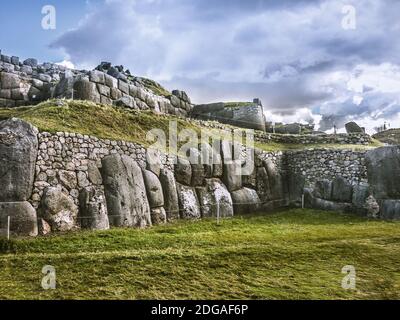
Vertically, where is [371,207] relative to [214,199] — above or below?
below

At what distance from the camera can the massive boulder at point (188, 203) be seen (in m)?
19.8

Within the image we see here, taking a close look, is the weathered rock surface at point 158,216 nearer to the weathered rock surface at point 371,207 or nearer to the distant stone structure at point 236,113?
the weathered rock surface at point 371,207

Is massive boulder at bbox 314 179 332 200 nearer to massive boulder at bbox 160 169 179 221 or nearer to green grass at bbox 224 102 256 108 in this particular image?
massive boulder at bbox 160 169 179 221

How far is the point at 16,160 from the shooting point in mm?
15180

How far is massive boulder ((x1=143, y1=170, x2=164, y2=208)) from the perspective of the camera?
18.5 meters

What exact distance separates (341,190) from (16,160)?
17.6 m

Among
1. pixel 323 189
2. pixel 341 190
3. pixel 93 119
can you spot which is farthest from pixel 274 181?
pixel 93 119

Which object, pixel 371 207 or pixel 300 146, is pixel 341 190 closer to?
pixel 371 207

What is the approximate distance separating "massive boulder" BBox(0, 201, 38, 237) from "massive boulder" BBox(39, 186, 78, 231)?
548 millimetres

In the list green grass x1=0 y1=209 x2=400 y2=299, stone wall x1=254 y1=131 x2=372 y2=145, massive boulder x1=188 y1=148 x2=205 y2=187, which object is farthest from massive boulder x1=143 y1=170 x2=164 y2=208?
stone wall x1=254 y1=131 x2=372 y2=145
